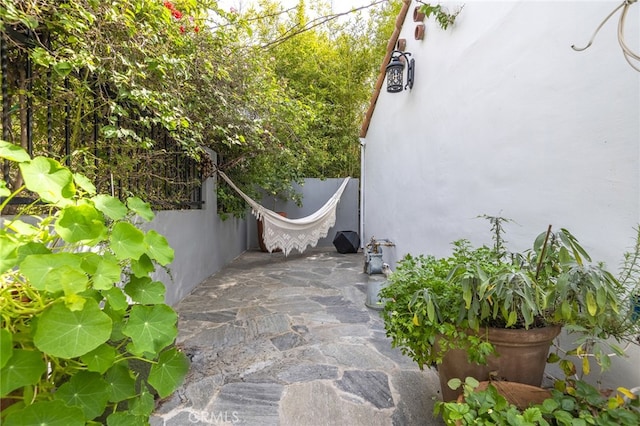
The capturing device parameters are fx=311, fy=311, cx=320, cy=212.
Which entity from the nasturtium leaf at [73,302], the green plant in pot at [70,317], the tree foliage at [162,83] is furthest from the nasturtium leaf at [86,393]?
the tree foliage at [162,83]

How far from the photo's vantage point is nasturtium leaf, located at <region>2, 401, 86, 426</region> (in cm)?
65

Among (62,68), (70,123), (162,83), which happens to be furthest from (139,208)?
(162,83)

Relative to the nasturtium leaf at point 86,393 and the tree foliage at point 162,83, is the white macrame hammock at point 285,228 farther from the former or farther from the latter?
the nasturtium leaf at point 86,393

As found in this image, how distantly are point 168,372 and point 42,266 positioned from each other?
1.61ft

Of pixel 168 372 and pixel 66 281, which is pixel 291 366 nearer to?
pixel 168 372

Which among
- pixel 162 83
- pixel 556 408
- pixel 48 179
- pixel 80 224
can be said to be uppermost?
pixel 162 83

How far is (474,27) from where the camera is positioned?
6.10ft

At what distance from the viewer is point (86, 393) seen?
79 centimetres

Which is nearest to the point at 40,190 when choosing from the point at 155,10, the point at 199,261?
the point at 155,10

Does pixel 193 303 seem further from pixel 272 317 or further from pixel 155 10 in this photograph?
pixel 155 10

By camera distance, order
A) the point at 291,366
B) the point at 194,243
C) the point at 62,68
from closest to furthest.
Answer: the point at 62,68
the point at 291,366
the point at 194,243

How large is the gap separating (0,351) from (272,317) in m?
1.97

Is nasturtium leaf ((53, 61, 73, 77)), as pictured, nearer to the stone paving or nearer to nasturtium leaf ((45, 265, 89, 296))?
nasturtium leaf ((45, 265, 89, 296))

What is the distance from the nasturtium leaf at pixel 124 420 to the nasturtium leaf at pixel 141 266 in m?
0.38
